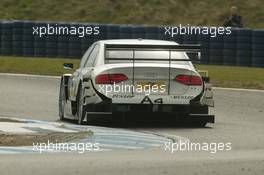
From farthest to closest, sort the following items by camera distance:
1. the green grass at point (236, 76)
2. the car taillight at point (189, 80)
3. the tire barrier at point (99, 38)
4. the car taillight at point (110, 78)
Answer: the tire barrier at point (99, 38)
the green grass at point (236, 76)
the car taillight at point (189, 80)
the car taillight at point (110, 78)

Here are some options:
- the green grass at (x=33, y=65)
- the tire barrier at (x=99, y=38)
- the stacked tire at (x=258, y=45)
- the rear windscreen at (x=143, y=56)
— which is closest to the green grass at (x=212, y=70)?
the green grass at (x=33, y=65)

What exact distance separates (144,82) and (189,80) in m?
0.73

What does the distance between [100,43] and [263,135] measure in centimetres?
330

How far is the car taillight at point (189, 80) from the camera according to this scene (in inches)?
581

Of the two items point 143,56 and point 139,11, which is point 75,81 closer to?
point 143,56

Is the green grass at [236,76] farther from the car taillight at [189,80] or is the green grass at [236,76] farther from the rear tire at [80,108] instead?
the rear tire at [80,108]

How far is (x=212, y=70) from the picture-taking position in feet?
92.3

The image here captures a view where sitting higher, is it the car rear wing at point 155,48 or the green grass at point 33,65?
the car rear wing at point 155,48

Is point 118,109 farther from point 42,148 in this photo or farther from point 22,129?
point 42,148

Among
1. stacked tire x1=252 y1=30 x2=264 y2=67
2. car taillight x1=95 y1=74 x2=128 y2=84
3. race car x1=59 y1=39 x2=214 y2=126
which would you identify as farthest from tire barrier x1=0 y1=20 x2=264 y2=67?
car taillight x1=95 y1=74 x2=128 y2=84

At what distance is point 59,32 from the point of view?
31234 mm

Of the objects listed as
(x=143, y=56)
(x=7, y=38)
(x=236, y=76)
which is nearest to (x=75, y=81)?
(x=143, y=56)

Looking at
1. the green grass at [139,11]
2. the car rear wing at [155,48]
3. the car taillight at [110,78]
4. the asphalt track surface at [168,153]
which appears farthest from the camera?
the green grass at [139,11]

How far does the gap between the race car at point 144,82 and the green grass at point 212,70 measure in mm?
8547
